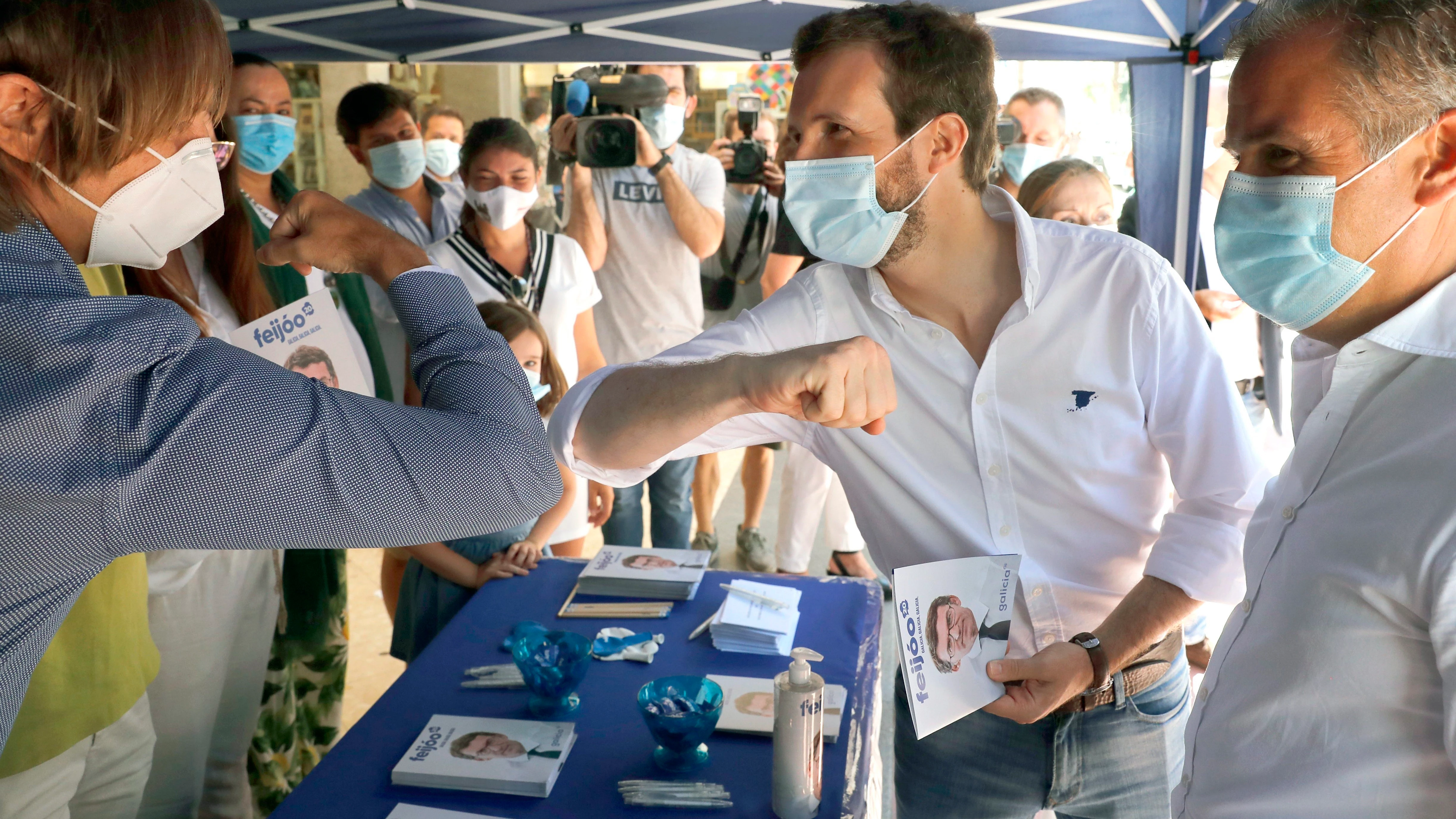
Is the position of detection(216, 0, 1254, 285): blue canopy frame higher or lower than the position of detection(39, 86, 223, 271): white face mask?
higher

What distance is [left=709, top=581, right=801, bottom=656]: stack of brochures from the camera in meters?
1.76

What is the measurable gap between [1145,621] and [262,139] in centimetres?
234

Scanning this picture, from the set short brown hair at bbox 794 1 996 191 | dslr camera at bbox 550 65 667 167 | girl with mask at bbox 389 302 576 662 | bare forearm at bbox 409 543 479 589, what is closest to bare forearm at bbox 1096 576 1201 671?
short brown hair at bbox 794 1 996 191

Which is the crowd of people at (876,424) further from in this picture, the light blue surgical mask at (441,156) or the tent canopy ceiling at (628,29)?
the light blue surgical mask at (441,156)

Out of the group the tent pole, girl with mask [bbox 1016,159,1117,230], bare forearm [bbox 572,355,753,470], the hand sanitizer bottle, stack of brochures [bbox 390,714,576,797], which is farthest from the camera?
the tent pole

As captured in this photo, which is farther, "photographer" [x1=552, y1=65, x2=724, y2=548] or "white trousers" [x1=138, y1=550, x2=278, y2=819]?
"photographer" [x1=552, y1=65, x2=724, y2=548]

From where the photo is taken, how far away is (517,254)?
2.84 metres

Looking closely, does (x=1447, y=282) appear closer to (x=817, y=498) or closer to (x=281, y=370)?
(x=281, y=370)

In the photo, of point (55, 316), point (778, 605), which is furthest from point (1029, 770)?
point (55, 316)

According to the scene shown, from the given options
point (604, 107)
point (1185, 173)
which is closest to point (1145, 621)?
point (1185, 173)

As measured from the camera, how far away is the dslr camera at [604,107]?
3248 millimetres

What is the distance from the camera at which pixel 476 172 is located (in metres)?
2.76

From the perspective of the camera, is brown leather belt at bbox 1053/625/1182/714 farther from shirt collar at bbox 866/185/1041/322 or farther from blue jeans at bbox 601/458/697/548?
blue jeans at bbox 601/458/697/548

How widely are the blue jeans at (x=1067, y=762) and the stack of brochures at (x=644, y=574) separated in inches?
28.1
